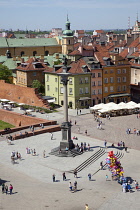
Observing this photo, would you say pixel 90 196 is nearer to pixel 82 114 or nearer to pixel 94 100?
pixel 82 114

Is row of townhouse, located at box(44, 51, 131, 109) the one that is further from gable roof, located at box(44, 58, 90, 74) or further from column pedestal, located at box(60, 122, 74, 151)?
column pedestal, located at box(60, 122, 74, 151)

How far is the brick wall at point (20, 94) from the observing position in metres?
67.1

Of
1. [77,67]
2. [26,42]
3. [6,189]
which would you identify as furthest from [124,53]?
[6,189]

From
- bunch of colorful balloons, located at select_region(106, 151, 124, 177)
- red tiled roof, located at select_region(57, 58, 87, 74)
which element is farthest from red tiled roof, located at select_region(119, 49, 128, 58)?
bunch of colorful balloons, located at select_region(106, 151, 124, 177)

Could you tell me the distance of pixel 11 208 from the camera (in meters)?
28.9

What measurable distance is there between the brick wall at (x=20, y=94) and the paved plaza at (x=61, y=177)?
51.2 feet

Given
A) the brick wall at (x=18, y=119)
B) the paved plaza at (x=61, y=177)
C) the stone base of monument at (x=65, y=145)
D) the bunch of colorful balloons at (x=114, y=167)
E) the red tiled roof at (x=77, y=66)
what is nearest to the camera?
the paved plaza at (x=61, y=177)

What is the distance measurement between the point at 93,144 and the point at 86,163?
6557mm

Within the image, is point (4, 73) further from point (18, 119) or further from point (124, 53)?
point (124, 53)

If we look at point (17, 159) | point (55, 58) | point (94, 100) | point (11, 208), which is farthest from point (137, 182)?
point (55, 58)

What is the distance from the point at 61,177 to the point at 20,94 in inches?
1432

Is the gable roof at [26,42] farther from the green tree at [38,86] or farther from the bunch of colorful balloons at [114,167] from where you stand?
the bunch of colorful balloons at [114,167]

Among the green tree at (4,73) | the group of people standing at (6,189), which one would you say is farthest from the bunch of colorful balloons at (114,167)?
the green tree at (4,73)

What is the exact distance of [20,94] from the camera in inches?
2776
